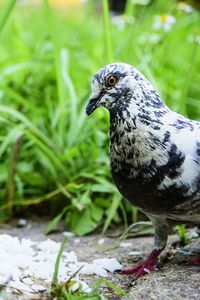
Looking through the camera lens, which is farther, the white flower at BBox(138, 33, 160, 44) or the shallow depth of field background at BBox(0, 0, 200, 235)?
the white flower at BBox(138, 33, 160, 44)

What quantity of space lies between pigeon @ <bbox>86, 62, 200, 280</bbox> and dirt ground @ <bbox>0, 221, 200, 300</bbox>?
0.22 metres

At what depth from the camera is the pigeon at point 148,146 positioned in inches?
82.4

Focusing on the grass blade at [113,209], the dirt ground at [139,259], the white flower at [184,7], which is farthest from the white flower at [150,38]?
the dirt ground at [139,259]

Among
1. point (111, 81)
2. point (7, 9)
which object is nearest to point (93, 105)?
point (111, 81)

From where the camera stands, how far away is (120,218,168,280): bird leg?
7.50 feet

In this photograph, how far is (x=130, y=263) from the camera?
98.8 inches

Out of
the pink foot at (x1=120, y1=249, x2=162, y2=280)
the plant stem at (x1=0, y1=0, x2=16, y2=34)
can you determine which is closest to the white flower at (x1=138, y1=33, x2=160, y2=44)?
the plant stem at (x1=0, y1=0, x2=16, y2=34)

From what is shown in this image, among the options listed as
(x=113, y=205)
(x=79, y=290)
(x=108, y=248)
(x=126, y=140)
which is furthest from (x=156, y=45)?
(x=79, y=290)

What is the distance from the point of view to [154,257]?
7.70ft

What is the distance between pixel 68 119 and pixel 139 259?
1239 millimetres

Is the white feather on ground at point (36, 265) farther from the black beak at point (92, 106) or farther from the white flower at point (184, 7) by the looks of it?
the white flower at point (184, 7)

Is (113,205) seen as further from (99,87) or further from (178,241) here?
(99,87)

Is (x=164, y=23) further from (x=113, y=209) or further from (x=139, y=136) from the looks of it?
(x=139, y=136)

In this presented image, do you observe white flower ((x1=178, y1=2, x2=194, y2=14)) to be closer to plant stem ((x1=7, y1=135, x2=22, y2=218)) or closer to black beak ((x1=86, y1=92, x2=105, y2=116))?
plant stem ((x1=7, y1=135, x2=22, y2=218))
